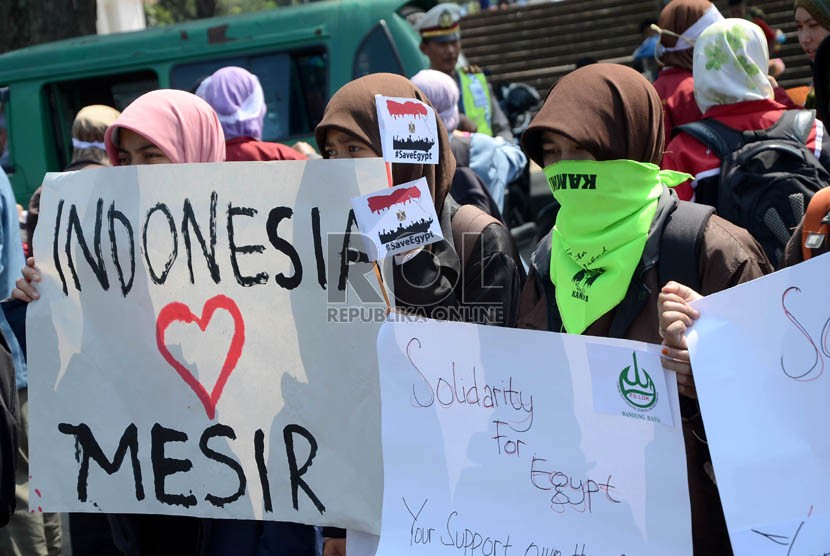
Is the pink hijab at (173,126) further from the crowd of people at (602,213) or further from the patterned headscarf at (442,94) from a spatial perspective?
the patterned headscarf at (442,94)

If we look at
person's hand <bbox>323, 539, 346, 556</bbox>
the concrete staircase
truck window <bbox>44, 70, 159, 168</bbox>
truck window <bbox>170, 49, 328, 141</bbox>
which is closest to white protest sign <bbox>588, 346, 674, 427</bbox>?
person's hand <bbox>323, 539, 346, 556</bbox>

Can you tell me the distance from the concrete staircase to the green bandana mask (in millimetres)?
10651

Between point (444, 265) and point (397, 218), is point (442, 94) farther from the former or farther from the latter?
point (397, 218)

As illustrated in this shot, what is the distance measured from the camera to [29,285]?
9.55ft

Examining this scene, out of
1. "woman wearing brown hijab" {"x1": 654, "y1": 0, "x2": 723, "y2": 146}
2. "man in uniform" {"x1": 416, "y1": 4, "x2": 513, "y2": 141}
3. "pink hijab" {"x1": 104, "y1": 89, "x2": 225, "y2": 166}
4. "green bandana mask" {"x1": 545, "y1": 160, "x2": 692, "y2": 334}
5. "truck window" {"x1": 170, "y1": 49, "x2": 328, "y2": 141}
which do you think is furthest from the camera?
"truck window" {"x1": 170, "y1": 49, "x2": 328, "y2": 141}

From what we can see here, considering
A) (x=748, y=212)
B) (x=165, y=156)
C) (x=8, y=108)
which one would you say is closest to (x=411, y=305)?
(x=165, y=156)

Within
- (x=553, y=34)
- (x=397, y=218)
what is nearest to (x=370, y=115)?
(x=397, y=218)

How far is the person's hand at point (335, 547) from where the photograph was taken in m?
2.75

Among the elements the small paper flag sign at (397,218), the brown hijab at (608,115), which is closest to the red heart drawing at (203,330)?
the small paper flag sign at (397,218)

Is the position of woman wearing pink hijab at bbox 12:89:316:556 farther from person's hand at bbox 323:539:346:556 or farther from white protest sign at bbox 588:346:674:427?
white protest sign at bbox 588:346:674:427

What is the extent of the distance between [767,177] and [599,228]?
1.42 metres

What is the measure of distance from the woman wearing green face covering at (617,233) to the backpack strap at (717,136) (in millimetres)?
1360

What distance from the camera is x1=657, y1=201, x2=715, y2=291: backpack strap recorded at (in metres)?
2.21

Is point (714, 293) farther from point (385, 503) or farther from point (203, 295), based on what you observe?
point (203, 295)
